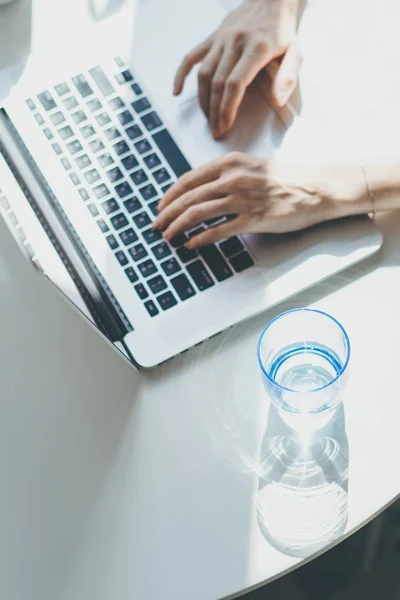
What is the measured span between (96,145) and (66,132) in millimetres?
43

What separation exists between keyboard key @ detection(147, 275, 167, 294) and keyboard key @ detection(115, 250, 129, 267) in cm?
4

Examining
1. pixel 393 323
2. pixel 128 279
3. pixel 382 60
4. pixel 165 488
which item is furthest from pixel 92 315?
pixel 382 60

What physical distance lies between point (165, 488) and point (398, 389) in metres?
0.26

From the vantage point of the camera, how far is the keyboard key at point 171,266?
883 mm

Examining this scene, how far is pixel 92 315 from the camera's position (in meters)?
0.86

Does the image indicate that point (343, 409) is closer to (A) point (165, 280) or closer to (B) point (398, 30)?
(A) point (165, 280)

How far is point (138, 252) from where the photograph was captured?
0.90 m

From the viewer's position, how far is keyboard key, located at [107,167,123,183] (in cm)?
95

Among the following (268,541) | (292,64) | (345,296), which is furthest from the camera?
(292,64)

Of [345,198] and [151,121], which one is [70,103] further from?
[345,198]

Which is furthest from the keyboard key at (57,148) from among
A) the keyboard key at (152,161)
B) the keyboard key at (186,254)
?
the keyboard key at (186,254)

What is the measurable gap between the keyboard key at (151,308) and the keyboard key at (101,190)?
0.52 feet

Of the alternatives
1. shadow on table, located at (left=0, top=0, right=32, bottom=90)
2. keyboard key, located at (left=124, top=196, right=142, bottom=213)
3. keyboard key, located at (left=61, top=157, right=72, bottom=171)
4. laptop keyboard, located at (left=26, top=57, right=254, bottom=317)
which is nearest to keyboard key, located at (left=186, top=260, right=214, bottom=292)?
laptop keyboard, located at (left=26, top=57, right=254, bottom=317)

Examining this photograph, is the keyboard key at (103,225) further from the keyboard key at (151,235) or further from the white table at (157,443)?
the white table at (157,443)
